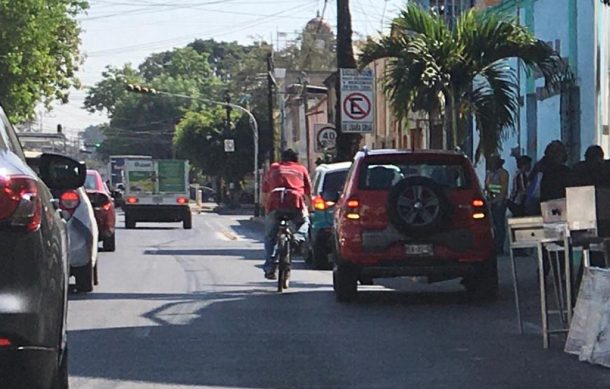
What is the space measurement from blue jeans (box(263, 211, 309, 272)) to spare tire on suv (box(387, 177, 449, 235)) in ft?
8.79

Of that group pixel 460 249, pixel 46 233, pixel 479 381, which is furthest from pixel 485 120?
pixel 46 233

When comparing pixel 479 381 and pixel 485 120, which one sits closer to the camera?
pixel 479 381

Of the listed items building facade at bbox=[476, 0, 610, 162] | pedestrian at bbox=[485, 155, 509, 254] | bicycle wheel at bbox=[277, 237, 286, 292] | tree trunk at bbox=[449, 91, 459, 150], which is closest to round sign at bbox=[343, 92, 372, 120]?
building facade at bbox=[476, 0, 610, 162]

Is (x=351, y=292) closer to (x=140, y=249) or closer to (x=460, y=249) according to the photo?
(x=460, y=249)

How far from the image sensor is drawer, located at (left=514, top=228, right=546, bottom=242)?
492 inches

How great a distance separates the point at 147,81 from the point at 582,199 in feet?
438

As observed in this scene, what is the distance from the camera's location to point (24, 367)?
20.1ft

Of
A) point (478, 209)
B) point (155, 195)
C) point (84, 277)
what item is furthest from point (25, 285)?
point (155, 195)

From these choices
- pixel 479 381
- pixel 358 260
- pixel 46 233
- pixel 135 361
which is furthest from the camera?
pixel 358 260

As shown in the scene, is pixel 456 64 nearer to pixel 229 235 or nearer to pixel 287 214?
pixel 287 214

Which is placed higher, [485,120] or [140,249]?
[485,120]

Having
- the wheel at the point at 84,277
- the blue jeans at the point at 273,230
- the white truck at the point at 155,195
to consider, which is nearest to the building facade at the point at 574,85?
the blue jeans at the point at 273,230

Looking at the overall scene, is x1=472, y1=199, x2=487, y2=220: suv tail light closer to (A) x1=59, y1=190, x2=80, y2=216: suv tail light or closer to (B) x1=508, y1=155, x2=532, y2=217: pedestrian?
(A) x1=59, y1=190, x2=80, y2=216: suv tail light

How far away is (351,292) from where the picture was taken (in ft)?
51.8
